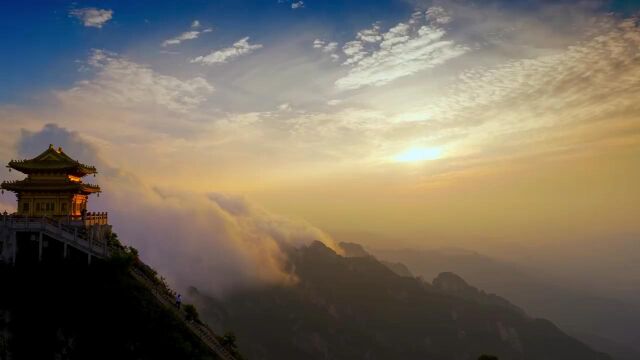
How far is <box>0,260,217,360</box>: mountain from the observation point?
46250 millimetres

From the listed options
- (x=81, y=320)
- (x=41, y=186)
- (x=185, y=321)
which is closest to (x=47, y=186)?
(x=41, y=186)

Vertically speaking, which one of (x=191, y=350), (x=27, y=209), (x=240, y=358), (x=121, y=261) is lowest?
(x=240, y=358)

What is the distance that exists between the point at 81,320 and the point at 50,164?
25.5 m

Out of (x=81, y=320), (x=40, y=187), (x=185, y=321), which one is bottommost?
(x=185, y=321)

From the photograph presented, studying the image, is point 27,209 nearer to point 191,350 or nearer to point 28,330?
point 28,330

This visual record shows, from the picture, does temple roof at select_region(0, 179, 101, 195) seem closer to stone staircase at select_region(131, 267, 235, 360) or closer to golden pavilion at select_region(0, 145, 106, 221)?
golden pavilion at select_region(0, 145, 106, 221)

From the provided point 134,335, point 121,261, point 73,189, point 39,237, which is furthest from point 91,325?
point 73,189

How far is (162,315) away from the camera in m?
50.3

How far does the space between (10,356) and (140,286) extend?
13215 millimetres

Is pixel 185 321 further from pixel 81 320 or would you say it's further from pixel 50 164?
pixel 50 164

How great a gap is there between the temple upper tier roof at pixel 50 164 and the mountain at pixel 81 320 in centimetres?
1612

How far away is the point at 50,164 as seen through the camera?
63.3 metres

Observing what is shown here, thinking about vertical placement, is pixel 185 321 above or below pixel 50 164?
below

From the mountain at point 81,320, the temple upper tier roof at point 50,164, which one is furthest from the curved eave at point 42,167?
the mountain at point 81,320
